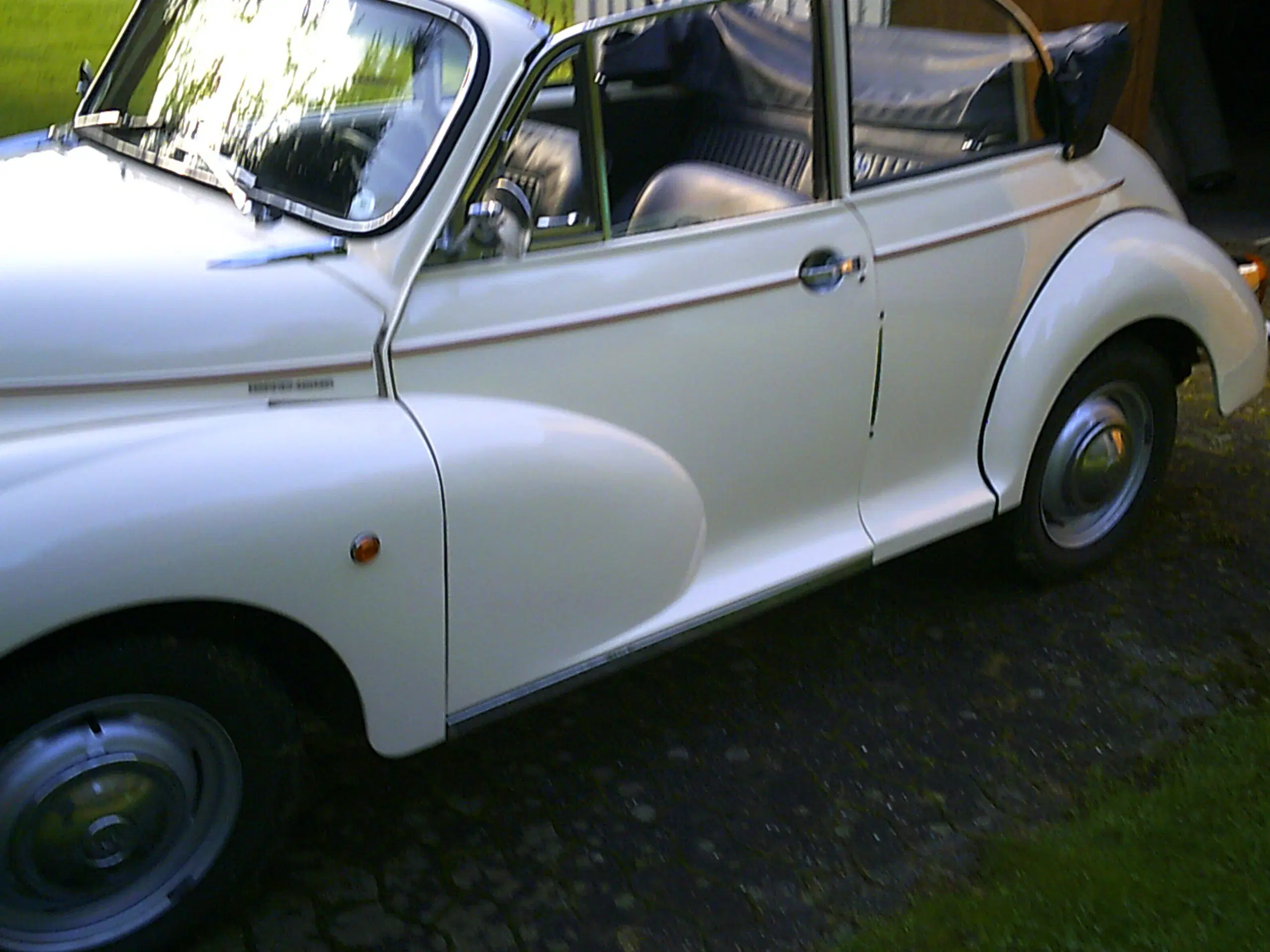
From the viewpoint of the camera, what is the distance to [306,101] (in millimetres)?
2639

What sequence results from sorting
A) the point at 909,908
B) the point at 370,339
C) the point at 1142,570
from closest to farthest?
the point at 370,339
the point at 909,908
the point at 1142,570

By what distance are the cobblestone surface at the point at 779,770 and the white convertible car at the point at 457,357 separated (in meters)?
0.38

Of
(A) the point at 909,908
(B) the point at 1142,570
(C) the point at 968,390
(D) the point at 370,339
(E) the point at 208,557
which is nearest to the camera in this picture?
(E) the point at 208,557

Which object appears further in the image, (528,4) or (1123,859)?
(528,4)

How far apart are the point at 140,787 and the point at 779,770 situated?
145 centimetres

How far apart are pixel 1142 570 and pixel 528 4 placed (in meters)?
2.47

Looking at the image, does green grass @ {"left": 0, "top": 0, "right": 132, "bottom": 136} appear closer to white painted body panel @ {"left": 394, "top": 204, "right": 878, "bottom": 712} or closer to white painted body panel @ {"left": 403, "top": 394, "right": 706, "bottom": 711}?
white painted body panel @ {"left": 394, "top": 204, "right": 878, "bottom": 712}

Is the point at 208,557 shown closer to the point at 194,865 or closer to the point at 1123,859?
the point at 194,865

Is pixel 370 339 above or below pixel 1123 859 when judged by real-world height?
above

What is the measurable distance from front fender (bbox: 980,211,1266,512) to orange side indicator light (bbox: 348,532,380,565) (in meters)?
1.73

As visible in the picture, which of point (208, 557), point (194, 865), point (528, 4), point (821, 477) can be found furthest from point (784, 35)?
point (194, 865)

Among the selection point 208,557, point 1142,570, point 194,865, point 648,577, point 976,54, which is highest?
point 976,54

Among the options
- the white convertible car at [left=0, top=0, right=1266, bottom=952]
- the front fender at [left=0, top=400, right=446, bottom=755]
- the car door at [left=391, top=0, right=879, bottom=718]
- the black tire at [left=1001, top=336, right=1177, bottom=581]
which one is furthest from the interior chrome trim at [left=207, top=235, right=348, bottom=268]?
the black tire at [left=1001, top=336, right=1177, bottom=581]

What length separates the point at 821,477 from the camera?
2984 mm
